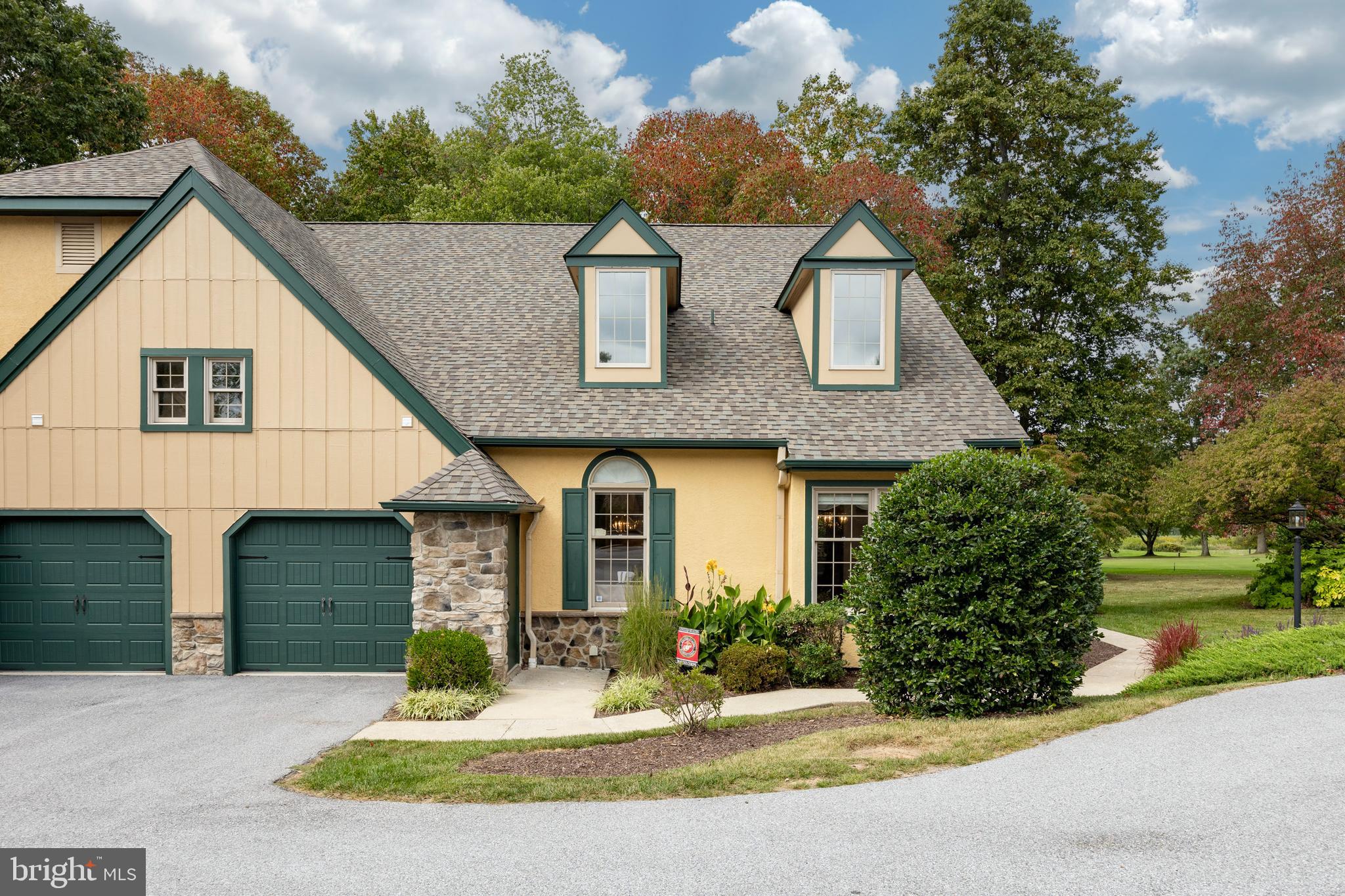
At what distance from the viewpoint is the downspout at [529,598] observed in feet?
40.5

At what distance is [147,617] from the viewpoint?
11.8 meters

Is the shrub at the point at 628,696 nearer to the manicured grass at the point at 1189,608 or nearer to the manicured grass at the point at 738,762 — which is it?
the manicured grass at the point at 738,762

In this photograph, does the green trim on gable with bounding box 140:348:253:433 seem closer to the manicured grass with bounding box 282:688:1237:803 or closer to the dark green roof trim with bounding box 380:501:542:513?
the dark green roof trim with bounding box 380:501:542:513

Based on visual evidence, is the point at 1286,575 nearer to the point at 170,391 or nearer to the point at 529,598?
the point at 529,598

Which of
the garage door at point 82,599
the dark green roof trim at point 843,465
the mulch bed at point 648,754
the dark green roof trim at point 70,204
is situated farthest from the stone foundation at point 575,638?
the dark green roof trim at point 70,204

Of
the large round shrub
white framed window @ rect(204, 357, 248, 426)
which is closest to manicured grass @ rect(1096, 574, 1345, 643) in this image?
the large round shrub

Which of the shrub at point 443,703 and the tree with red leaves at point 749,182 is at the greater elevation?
the tree with red leaves at point 749,182

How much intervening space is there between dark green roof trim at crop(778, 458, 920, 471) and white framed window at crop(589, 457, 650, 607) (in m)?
2.27

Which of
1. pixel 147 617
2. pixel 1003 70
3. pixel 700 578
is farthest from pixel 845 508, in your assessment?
pixel 1003 70

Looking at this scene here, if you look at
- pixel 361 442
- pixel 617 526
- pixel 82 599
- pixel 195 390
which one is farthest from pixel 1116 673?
pixel 82 599

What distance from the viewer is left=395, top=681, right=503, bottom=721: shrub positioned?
369 inches

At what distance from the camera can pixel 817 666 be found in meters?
11.1

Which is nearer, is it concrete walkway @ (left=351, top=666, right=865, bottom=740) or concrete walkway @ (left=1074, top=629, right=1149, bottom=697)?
concrete walkway @ (left=351, top=666, right=865, bottom=740)

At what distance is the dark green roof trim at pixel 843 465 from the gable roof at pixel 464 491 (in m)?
3.79
